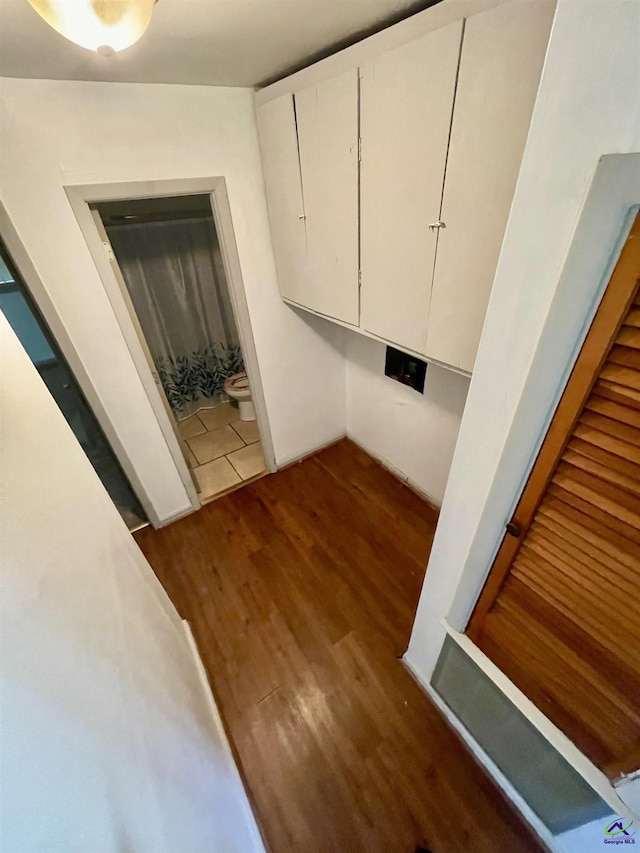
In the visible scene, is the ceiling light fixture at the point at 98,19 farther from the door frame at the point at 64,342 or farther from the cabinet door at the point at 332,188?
the door frame at the point at 64,342

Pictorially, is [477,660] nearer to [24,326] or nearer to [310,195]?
[310,195]

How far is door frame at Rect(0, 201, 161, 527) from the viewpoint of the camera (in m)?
1.32

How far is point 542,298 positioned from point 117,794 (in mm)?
987

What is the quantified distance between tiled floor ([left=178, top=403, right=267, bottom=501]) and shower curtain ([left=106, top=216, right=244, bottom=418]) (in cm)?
22

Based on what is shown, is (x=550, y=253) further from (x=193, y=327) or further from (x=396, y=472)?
(x=193, y=327)

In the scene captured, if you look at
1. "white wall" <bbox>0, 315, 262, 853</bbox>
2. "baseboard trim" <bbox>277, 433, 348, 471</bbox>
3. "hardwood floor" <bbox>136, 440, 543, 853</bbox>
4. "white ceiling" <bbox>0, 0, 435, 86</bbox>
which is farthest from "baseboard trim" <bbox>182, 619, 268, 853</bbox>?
"white ceiling" <bbox>0, 0, 435, 86</bbox>

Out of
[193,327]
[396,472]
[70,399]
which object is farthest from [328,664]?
[193,327]

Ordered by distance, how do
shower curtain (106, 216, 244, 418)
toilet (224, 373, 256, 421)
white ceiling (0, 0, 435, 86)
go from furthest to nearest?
toilet (224, 373, 256, 421), shower curtain (106, 216, 244, 418), white ceiling (0, 0, 435, 86)

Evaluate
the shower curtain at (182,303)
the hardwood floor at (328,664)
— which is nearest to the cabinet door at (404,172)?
the hardwood floor at (328,664)

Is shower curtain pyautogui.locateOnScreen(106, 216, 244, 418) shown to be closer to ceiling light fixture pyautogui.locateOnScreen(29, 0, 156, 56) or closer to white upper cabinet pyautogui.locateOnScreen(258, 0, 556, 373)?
white upper cabinet pyautogui.locateOnScreen(258, 0, 556, 373)

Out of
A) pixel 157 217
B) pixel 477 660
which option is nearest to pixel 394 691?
pixel 477 660

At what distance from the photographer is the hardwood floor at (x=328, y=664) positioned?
1.16 meters

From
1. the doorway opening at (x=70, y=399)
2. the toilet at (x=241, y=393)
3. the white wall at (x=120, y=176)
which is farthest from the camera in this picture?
the toilet at (x=241, y=393)

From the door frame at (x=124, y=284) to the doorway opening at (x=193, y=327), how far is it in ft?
1.08
